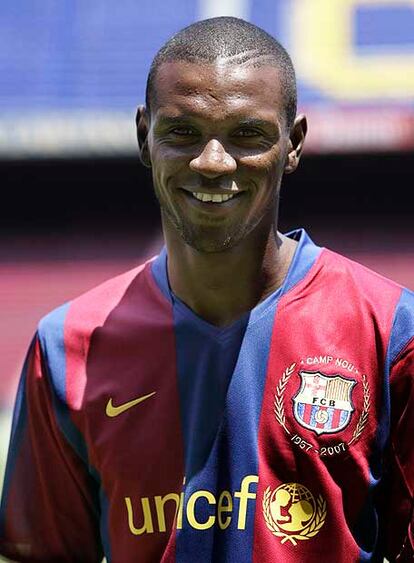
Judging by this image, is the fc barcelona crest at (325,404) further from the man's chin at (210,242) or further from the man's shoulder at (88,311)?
the man's shoulder at (88,311)

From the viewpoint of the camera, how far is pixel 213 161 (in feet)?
7.06

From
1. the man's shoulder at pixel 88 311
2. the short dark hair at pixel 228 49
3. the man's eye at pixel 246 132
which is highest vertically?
the short dark hair at pixel 228 49

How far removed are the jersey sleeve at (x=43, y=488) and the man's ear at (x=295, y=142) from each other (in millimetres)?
660

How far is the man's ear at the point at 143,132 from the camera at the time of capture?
2355 millimetres

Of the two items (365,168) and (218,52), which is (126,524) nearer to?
(218,52)

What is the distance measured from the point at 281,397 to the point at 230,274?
0.27 metres

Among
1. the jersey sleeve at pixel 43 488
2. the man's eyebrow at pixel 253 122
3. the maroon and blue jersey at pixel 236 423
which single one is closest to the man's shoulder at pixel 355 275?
the maroon and blue jersey at pixel 236 423

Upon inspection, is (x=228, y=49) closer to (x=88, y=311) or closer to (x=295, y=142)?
(x=295, y=142)

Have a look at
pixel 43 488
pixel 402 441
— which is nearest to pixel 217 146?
pixel 402 441

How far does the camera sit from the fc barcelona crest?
2.26 m

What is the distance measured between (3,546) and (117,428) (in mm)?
438

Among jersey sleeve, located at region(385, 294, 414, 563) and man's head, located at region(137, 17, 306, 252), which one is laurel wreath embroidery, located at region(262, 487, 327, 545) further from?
man's head, located at region(137, 17, 306, 252)

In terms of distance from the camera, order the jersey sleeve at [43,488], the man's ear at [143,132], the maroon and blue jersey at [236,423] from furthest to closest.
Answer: the jersey sleeve at [43,488] < the man's ear at [143,132] < the maroon and blue jersey at [236,423]

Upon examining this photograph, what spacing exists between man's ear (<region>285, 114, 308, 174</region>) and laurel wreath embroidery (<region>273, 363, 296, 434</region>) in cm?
39
